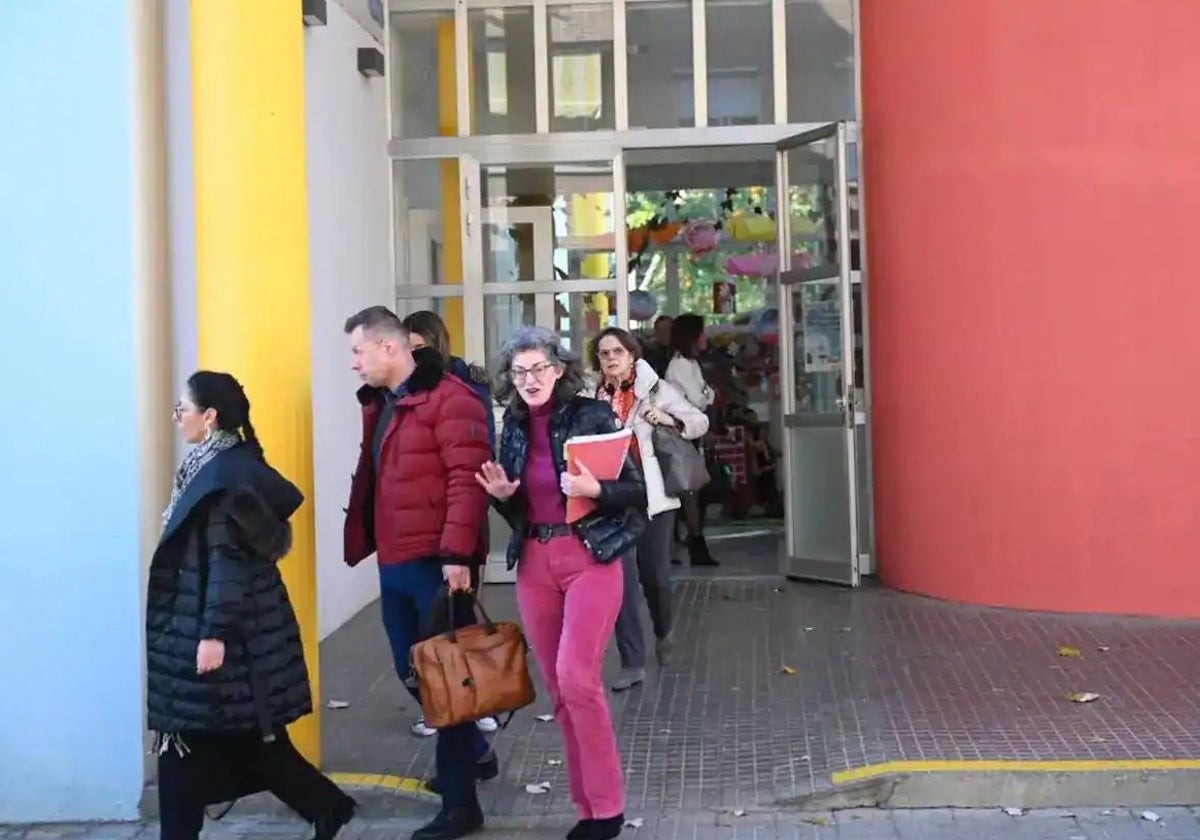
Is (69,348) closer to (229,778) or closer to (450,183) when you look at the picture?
(229,778)

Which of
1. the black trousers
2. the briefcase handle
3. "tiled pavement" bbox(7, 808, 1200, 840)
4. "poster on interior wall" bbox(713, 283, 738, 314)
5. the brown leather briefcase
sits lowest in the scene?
"tiled pavement" bbox(7, 808, 1200, 840)

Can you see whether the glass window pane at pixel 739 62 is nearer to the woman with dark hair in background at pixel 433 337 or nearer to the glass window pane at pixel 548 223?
the glass window pane at pixel 548 223

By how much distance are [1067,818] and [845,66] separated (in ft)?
20.1

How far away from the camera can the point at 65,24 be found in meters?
5.75

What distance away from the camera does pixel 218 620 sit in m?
4.78

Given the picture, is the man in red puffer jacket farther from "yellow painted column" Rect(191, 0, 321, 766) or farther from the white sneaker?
the white sneaker

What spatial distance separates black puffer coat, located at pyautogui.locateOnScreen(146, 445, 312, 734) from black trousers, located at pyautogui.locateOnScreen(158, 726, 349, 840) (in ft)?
0.45

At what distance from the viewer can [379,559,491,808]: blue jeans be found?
5.54 meters

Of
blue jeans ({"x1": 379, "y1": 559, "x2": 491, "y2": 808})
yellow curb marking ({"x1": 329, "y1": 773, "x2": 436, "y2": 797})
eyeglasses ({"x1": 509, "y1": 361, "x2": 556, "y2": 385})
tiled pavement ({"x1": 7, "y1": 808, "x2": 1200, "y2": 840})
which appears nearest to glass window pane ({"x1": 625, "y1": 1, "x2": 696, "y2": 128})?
blue jeans ({"x1": 379, "y1": 559, "x2": 491, "y2": 808})

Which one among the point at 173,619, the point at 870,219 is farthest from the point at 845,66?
the point at 173,619

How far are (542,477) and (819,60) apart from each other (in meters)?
6.05

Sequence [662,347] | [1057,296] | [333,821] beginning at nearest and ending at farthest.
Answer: [333,821] → [1057,296] → [662,347]

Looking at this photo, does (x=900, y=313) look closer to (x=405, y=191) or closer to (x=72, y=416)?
(x=405, y=191)

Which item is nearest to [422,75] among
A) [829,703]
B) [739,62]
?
[739,62]
